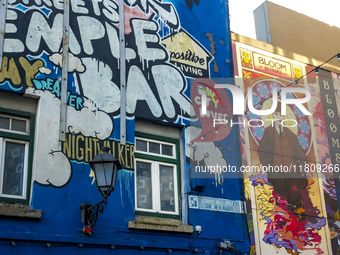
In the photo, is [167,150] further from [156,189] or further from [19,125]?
[19,125]

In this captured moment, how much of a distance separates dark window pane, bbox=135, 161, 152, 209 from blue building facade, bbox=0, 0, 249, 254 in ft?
0.06

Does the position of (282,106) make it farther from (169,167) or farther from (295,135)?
(169,167)

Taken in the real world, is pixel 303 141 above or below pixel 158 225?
above

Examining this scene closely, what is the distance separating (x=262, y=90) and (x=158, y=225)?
18.0ft

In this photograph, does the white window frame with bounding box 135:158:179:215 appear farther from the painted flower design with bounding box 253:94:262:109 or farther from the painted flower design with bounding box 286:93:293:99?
the painted flower design with bounding box 286:93:293:99

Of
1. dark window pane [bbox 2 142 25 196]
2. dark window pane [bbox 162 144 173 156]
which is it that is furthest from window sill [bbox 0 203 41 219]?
dark window pane [bbox 162 144 173 156]

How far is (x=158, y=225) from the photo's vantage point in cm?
978

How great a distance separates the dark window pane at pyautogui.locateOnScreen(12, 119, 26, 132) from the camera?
914 centimetres

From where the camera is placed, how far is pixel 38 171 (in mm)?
8891

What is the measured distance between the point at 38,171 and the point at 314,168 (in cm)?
758

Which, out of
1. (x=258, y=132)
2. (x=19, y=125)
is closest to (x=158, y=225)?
(x=19, y=125)

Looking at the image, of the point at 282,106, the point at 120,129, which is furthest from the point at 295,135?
the point at 120,129

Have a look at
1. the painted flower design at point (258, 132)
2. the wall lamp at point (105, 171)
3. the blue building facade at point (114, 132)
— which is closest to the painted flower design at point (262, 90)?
the painted flower design at point (258, 132)

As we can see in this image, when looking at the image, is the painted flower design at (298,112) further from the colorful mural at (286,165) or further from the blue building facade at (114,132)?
the blue building facade at (114,132)
